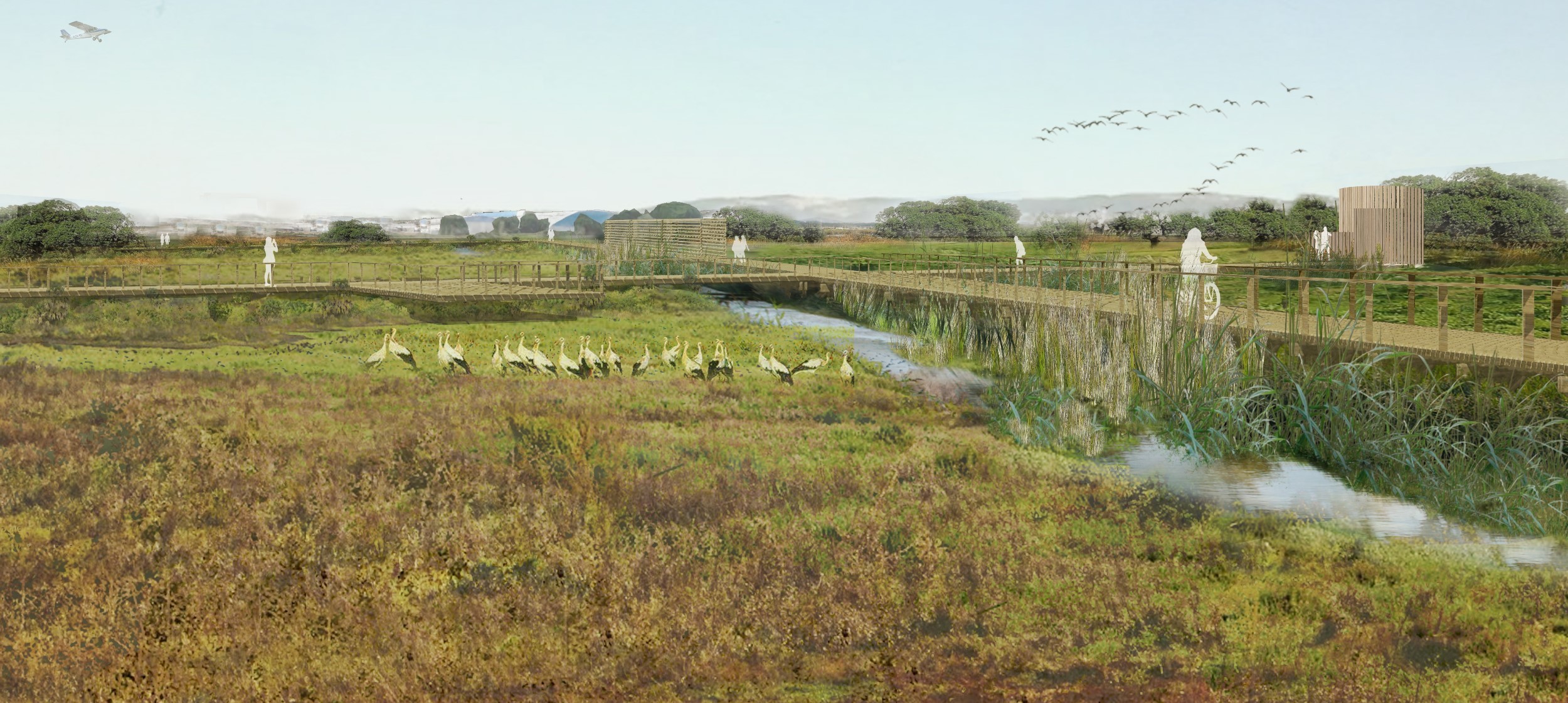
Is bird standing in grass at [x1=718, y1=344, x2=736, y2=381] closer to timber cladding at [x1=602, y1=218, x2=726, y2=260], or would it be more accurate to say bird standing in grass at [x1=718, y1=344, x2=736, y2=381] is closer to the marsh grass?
the marsh grass

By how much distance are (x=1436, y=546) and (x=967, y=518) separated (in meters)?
4.01

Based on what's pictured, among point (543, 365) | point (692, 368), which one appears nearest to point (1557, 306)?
point (692, 368)

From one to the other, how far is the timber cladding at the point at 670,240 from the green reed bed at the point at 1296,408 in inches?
685

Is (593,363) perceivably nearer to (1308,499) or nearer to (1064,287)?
(1064,287)

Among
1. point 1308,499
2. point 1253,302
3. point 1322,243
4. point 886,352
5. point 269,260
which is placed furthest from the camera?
point 1322,243

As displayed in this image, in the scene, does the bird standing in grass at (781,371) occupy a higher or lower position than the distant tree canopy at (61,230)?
lower

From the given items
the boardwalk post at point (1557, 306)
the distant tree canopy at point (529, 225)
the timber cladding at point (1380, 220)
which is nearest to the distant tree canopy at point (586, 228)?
the distant tree canopy at point (529, 225)

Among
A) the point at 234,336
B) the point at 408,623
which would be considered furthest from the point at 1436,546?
the point at 234,336

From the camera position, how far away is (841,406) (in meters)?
15.4

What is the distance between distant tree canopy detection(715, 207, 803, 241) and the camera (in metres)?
39.2

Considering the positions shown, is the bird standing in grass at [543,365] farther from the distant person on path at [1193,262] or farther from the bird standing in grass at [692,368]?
the distant person on path at [1193,262]

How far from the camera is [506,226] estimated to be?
5166cm

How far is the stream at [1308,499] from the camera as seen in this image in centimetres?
1012

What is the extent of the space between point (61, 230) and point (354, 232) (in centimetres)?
1196
